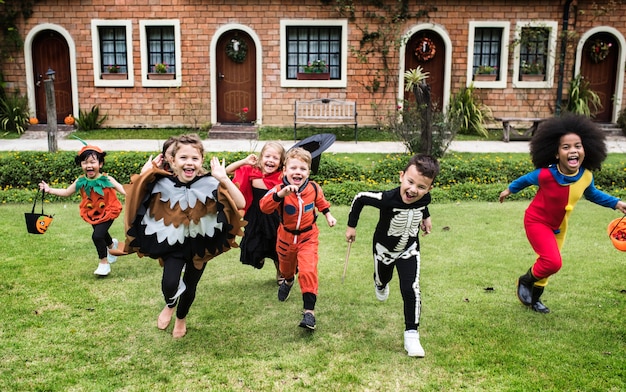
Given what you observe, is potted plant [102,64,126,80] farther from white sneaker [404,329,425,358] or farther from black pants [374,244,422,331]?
white sneaker [404,329,425,358]

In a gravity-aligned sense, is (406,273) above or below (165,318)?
above

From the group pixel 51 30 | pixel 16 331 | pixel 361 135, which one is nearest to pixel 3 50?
→ pixel 51 30

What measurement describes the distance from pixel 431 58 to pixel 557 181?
13.3 m

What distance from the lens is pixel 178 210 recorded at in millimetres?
4203

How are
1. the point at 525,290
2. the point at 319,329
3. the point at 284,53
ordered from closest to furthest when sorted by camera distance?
1. the point at 319,329
2. the point at 525,290
3. the point at 284,53

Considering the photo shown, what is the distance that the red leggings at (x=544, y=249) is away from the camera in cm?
470

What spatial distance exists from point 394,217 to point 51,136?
32.0 feet

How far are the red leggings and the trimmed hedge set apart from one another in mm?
5400

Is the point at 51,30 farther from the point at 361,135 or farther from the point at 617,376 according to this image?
the point at 617,376

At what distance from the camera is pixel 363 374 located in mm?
3848

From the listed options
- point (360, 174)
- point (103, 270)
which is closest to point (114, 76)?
point (360, 174)

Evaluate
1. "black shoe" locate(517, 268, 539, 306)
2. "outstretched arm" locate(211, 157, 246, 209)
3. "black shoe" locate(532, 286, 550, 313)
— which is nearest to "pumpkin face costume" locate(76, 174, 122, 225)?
"outstretched arm" locate(211, 157, 246, 209)

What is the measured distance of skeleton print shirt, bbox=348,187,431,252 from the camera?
4348mm

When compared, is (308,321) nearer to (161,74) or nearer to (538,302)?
(538,302)
